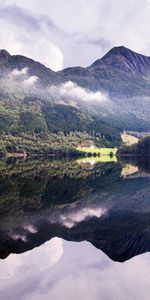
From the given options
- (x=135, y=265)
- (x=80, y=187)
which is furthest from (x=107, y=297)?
(x=80, y=187)

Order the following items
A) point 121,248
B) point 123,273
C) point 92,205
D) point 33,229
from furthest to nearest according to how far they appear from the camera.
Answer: point 92,205 < point 33,229 < point 121,248 < point 123,273

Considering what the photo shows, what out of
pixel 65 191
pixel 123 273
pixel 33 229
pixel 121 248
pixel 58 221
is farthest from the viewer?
pixel 65 191

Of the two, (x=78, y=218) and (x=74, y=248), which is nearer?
(x=74, y=248)

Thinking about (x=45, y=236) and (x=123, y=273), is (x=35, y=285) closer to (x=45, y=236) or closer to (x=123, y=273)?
(x=123, y=273)

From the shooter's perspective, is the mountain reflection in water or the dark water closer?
the dark water

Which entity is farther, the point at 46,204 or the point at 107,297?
the point at 46,204

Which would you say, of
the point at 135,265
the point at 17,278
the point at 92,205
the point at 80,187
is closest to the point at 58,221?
the point at 92,205

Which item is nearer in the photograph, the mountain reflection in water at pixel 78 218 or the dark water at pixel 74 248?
the dark water at pixel 74 248

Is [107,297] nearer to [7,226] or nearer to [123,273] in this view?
[123,273]
